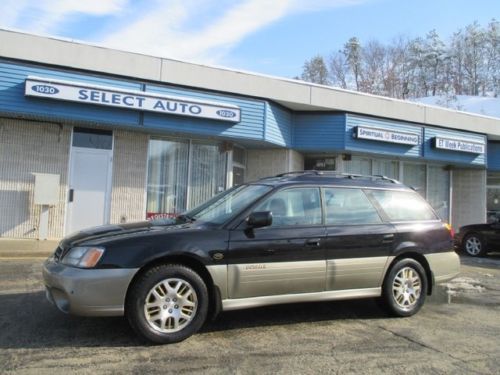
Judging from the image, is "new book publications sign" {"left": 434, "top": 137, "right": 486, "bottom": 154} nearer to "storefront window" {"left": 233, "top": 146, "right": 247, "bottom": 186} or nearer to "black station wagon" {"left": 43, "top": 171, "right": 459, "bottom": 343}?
"storefront window" {"left": 233, "top": 146, "right": 247, "bottom": 186}

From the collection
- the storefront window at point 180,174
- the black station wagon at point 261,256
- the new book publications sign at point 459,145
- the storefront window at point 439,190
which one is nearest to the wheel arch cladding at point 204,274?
the black station wagon at point 261,256

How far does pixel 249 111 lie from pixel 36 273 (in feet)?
24.1

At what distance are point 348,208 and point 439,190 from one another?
14.8 m

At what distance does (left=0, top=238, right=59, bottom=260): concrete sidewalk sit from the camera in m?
10.2

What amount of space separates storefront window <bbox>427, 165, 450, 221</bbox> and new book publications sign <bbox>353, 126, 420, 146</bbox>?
2908 mm

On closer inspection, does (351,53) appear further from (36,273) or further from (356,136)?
(36,273)

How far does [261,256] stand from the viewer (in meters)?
5.24

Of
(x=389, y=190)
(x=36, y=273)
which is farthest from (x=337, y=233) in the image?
(x=36, y=273)

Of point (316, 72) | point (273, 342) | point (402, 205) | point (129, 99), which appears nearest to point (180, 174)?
point (129, 99)

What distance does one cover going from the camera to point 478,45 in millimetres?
63062

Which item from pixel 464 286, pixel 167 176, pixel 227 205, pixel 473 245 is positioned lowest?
pixel 464 286

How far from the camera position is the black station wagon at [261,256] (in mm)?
4695

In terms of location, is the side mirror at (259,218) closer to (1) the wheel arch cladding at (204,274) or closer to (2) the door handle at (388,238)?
(1) the wheel arch cladding at (204,274)

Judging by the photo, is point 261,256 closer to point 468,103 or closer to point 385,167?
point 385,167
